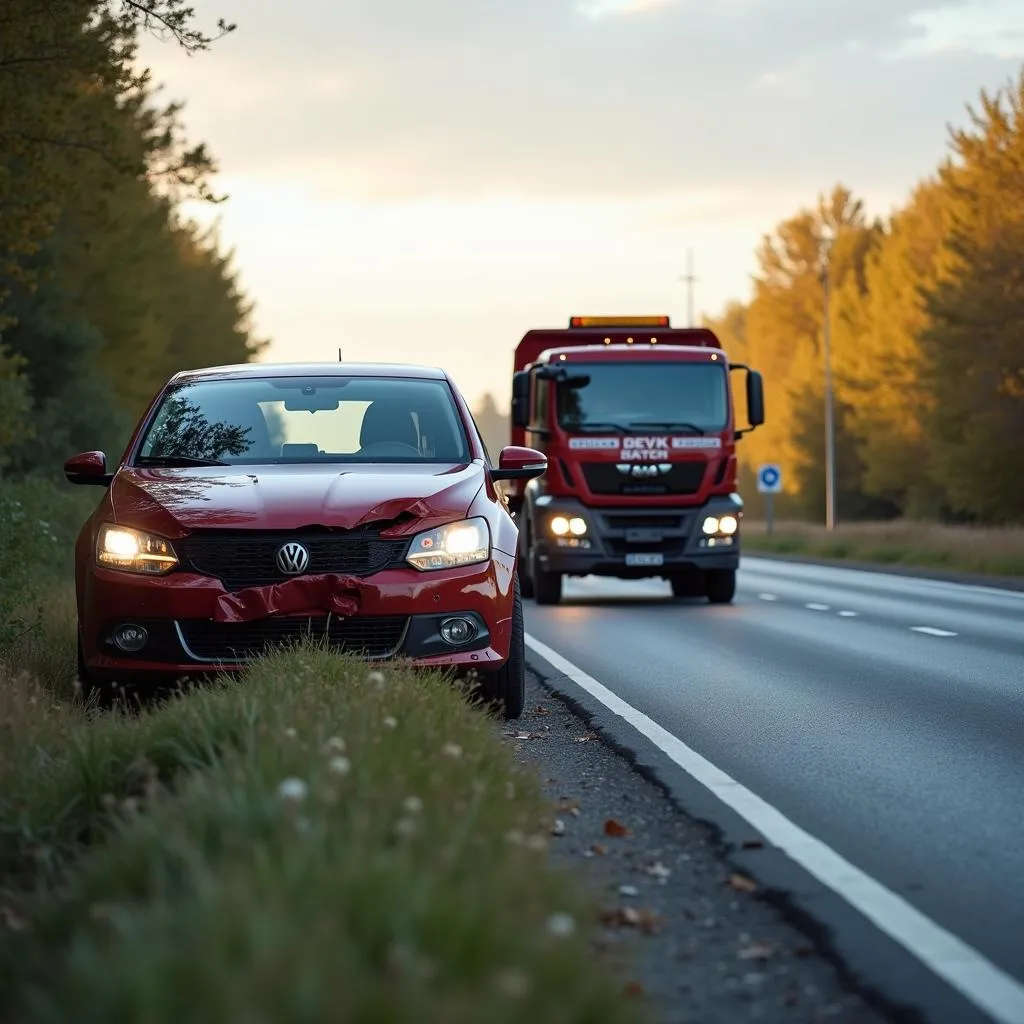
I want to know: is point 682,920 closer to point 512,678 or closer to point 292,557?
point 292,557

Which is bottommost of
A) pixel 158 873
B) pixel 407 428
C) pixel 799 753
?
pixel 799 753

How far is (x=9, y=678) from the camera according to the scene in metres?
9.77

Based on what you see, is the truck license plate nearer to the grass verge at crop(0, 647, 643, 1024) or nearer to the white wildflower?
the grass verge at crop(0, 647, 643, 1024)

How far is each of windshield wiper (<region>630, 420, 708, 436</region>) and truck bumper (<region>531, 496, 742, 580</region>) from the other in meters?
0.80

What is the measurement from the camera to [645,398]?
70.4ft

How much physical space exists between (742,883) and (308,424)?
543 centimetres

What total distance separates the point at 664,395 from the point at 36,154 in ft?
23.8

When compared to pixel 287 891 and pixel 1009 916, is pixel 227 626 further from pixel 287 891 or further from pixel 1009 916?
pixel 287 891

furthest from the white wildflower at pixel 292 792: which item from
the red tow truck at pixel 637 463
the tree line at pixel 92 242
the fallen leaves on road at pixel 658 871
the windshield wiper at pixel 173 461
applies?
the red tow truck at pixel 637 463

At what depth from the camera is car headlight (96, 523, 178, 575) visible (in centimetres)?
927

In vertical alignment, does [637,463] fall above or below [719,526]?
above

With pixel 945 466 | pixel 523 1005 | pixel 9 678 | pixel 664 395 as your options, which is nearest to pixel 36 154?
pixel 664 395

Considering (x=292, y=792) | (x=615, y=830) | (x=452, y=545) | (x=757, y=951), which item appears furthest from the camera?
(x=452, y=545)

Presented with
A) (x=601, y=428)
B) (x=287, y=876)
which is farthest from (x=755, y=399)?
(x=287, y=876)
